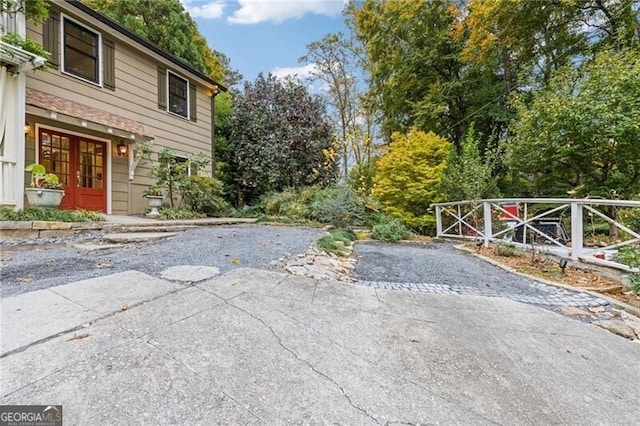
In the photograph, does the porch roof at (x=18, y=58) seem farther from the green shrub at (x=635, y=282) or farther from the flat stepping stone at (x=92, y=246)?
the green shrub at (x=635, y=282)

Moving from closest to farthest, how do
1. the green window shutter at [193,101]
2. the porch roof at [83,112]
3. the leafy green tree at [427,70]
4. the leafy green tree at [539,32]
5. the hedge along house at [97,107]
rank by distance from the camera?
the porch roof at [83,112] → the hedge along house at [97,107] → the leafy green tree at [539,32] → the green window shutter at [193,101] → the leafy green tree at [427,70]

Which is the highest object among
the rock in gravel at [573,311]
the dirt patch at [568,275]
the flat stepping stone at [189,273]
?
the flat stepping stone at [189,273]

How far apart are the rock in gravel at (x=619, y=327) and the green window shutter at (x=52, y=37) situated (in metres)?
8.80

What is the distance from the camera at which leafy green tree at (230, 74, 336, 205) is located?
10.1m

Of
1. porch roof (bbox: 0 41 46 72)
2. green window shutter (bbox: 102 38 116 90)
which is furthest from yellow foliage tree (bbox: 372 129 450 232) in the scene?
porch roof (bbox: 0 41 46 72)

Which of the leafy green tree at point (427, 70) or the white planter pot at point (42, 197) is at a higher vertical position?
the leafy green tree at point (427, 70)

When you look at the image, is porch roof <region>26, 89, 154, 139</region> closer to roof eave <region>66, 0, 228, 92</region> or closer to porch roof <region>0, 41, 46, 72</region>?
porch roof <region>0, 41, 46, 72</region>

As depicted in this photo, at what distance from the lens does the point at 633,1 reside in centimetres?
706

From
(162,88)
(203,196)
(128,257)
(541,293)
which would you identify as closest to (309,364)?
(128,257)

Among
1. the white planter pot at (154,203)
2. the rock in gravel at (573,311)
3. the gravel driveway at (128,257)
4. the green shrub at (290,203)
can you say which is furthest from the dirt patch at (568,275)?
the white planter pot at (154,203)

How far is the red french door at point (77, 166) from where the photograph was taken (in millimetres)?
5727

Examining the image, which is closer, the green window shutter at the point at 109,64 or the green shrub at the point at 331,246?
the green shrub at the point at 331,246

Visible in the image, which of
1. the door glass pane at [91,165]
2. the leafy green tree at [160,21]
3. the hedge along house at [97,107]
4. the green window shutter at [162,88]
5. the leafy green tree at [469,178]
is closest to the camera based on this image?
the hedge along house at [97,107]

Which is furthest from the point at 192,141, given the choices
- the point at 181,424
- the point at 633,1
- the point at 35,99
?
the point at 633,1
